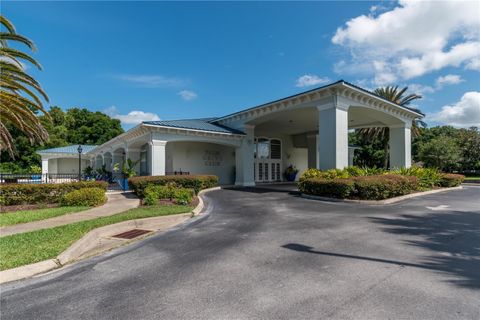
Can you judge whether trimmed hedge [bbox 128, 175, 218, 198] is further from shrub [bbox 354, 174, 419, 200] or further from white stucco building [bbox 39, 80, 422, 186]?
shrub [bbox 354, 174, 419, 200]

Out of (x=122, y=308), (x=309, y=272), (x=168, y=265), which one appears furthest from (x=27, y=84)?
(x=309, y=272)

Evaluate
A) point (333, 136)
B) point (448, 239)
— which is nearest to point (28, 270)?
point (448, 239)

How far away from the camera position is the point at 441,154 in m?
31.4

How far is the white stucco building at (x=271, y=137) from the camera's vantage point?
47.7 ft

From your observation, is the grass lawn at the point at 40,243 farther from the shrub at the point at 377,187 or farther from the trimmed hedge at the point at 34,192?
the shrub at the point at 377,187

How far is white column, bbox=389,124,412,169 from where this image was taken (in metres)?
20.0

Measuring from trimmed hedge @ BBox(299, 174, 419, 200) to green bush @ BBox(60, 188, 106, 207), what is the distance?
9.35 meters

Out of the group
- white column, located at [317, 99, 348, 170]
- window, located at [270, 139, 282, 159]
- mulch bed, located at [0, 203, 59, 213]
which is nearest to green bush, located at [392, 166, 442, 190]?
white column, located at [317, 99, 348, 170]

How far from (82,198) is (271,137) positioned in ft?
56.9

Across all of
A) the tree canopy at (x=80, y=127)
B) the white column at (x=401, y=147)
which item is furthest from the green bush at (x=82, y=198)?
the tree canopy at (x=80, y=127)

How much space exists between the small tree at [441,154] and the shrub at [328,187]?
87.0 feet

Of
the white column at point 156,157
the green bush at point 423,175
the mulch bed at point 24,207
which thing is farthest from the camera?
the green bush at point 423,175

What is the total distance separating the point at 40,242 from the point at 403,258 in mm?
6935

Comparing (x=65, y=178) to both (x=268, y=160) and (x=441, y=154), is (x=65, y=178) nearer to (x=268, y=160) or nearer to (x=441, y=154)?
(x=268, y=160)
